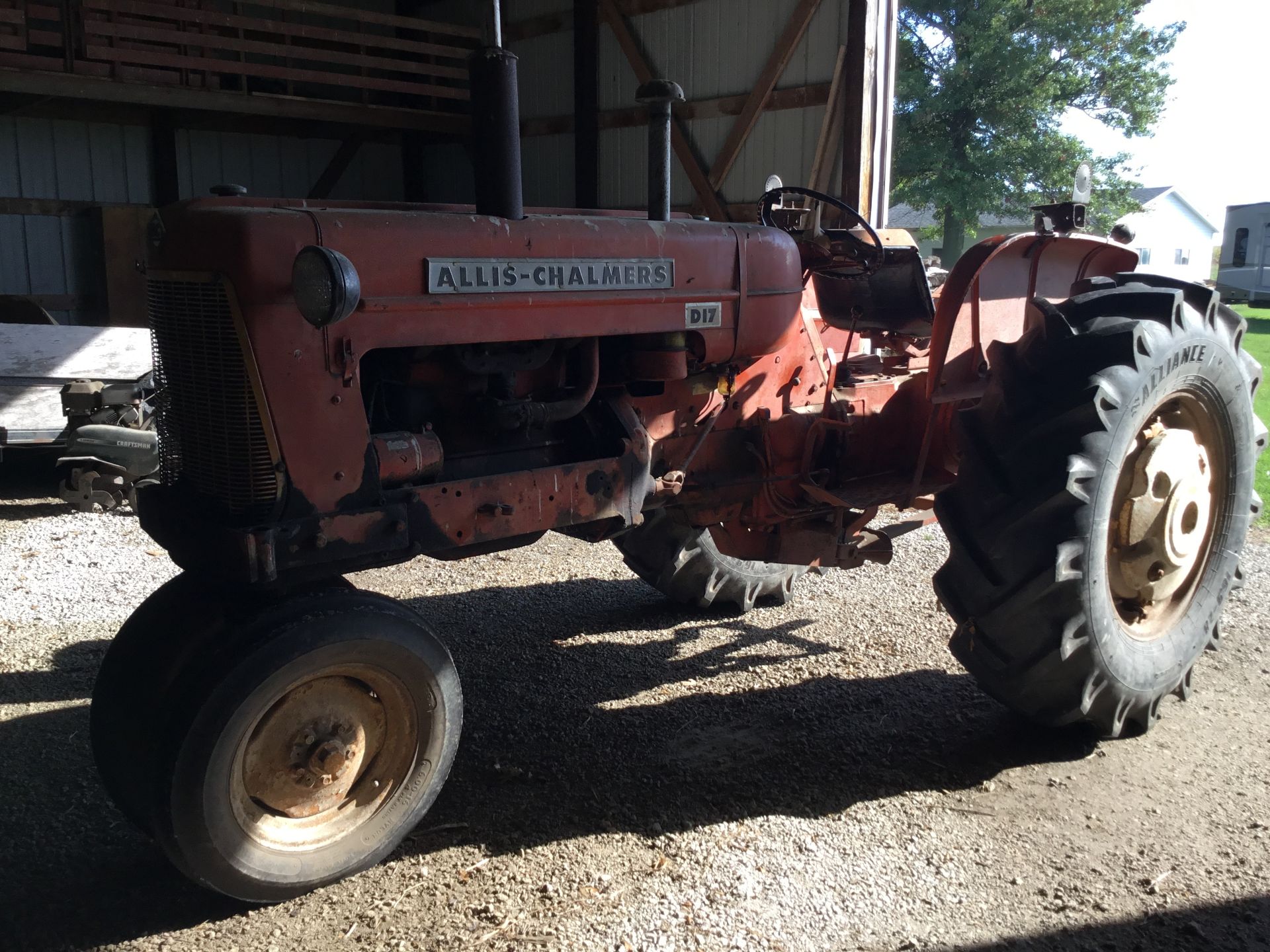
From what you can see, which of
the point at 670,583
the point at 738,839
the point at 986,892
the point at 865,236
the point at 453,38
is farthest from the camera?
the point at 453,38

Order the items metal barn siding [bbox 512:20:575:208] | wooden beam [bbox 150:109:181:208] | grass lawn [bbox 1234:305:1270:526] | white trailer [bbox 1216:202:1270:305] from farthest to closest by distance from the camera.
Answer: white trailer [bbox 1216:202:1270:305] → metal barn siding [bbox 512:20:575:208] → wooden beam [bbox 150:109:181:208] → grass lawn [bbox 1234:305:1270:526]

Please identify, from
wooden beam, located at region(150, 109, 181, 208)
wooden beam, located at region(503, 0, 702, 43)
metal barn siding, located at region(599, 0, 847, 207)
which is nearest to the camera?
metal barn siding, located at region(599, 0, 847, 207)

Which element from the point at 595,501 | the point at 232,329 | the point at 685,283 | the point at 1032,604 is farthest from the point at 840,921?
the point at 232,329

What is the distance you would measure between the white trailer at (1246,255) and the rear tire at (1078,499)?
1024 inches

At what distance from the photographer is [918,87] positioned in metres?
22.9

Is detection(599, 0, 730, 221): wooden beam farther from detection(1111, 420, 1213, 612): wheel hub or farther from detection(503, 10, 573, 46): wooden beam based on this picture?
detection(1111, 420, 1213, 612): wheel hub

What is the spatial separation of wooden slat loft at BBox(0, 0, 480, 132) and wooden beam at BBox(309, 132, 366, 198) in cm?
116

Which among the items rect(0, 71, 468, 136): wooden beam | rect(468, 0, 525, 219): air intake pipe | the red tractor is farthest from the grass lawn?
rect(0, 71, 468, 136): wooden beam

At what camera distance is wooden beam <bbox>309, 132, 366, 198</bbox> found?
12.5 metres

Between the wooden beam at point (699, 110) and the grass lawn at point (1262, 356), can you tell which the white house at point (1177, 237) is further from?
the wooden beam at point (699, 110)

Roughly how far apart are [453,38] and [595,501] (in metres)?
11.3

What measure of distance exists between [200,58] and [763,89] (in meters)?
5.18

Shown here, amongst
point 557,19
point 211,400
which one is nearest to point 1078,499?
point 211,400

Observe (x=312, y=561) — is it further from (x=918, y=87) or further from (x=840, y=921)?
(x=918, y=87)
